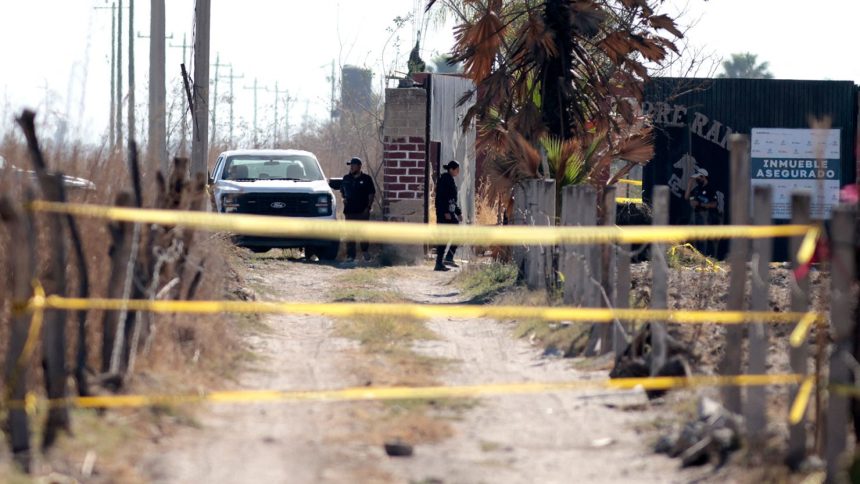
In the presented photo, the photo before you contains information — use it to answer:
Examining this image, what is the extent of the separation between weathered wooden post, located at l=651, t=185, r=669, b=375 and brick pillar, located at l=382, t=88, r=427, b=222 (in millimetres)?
12355

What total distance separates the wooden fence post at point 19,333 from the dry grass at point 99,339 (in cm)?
7

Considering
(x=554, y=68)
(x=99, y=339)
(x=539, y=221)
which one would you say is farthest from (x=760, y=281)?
(x=554, y=68)

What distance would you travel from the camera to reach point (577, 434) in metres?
7.64

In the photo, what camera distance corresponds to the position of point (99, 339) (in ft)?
28.4

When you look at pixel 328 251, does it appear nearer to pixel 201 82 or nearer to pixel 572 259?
pixel 201 82

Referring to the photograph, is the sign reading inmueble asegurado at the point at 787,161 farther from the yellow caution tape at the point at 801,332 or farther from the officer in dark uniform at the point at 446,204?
the yellow caution tape at the point at 801,332

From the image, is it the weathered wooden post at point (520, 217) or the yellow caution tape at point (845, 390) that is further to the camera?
the weathered wooden post at point (520, 217)

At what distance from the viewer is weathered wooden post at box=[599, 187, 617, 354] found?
10.3 meters

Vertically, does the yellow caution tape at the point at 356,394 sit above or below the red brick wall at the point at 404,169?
below

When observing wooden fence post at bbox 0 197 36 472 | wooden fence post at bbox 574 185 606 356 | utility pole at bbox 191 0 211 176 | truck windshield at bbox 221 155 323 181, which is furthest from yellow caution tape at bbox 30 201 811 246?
truck windshield at bbox 221 155 323 181

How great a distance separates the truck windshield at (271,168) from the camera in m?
21.4

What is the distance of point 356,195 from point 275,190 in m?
1.31

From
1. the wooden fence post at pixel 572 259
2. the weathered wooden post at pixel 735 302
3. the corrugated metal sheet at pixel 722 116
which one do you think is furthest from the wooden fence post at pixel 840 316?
the corrugated metal sheet at pixel 722 116

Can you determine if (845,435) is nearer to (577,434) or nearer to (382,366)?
(577,434)
